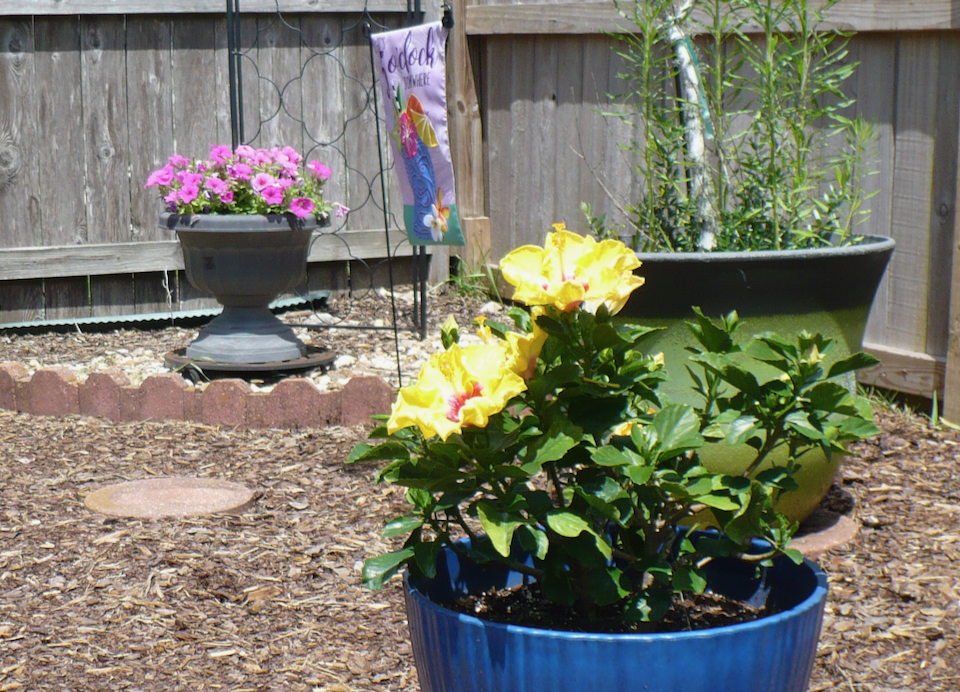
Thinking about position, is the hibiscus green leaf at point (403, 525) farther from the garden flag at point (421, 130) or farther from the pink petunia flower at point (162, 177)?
the pink petunia flower at point (162, 177)

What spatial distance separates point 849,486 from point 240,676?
1756 mm

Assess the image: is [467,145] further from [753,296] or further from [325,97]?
[753,296]

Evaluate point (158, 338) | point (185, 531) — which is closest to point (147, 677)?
point (185, 531)

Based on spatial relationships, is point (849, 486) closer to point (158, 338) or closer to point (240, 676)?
point (240, 676)

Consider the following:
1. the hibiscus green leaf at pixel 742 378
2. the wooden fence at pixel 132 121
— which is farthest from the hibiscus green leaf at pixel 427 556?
the wooden fence at pixel 132 121

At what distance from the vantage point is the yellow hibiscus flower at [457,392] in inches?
45.7

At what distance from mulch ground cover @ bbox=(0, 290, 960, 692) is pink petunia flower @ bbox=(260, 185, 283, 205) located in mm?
1249

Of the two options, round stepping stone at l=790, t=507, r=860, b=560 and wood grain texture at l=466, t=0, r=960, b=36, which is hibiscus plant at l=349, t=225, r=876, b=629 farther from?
wood grain texture at l=466, t=0, r=960, b=36

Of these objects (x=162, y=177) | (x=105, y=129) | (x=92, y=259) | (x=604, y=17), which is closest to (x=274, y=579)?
(x=162, y=177)

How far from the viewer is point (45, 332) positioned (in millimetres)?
5480

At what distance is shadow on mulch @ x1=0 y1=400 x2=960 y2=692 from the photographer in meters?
2.08

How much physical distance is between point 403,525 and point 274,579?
1.24 meters

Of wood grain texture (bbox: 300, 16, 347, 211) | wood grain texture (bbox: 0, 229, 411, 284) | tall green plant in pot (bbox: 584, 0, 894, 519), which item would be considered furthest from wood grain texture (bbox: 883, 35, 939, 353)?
wood grain texture (bbox: 300, 16, 347, 211)

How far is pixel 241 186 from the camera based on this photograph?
176 inches
